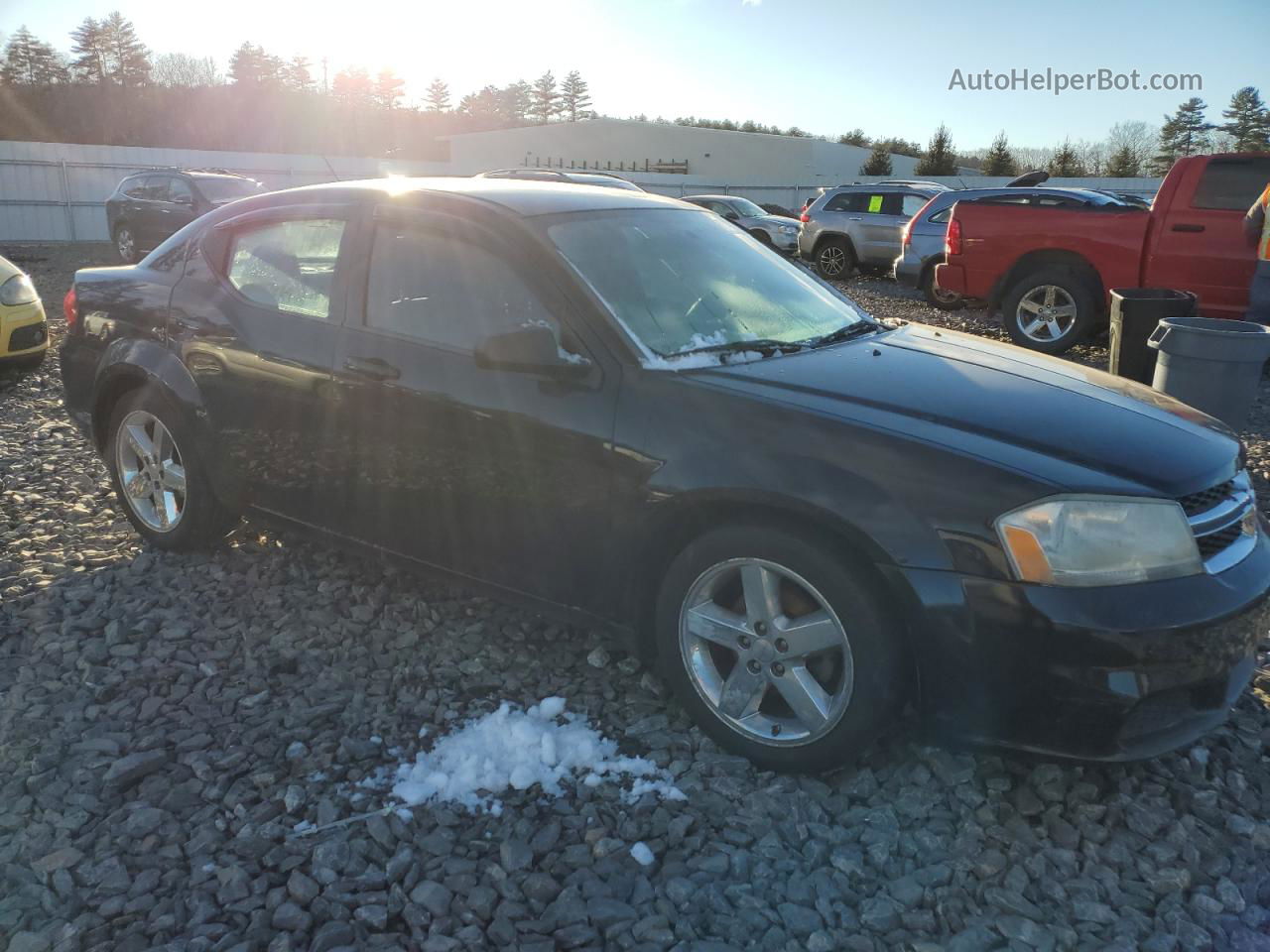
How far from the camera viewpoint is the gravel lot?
89.5 inches

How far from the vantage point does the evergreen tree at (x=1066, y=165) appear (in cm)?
4206

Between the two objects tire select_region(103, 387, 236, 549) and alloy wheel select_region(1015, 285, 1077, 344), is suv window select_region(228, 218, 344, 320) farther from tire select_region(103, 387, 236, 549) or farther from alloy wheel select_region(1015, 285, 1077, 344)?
alloy wheel select_region(1015, 285, 1077, 344)

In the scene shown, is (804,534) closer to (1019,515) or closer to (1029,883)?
(1019,515)

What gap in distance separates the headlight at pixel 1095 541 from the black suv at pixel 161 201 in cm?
1664

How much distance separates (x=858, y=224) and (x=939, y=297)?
→ 3876 millimetres

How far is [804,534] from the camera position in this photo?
2.59 meters

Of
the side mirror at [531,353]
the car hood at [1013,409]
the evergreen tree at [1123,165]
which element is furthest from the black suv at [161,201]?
the evergreen tree at [1123,165]

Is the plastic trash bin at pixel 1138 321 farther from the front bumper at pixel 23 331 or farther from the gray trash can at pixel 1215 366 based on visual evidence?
the front bumper at pixel 23 331

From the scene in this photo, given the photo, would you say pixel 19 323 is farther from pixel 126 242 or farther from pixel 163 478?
pixel 126 242

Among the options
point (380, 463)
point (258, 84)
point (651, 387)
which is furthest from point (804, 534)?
point (258, 84)

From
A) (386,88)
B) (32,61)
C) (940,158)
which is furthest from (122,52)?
(940,158)

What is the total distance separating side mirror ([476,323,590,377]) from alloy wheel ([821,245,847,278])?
14916 millimetres

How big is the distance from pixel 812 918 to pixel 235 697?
204 cm

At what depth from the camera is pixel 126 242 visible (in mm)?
17875
